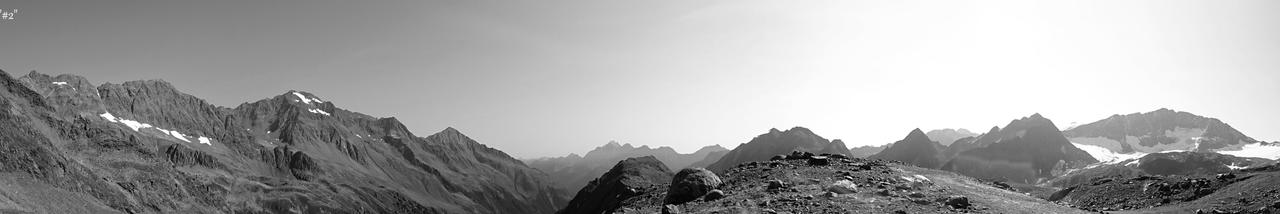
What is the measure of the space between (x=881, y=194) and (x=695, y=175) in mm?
10199

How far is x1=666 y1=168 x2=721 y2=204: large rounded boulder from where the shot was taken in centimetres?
3312

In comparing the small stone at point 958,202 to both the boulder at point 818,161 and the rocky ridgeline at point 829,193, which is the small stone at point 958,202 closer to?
the rocky ridgeline at point 829,193

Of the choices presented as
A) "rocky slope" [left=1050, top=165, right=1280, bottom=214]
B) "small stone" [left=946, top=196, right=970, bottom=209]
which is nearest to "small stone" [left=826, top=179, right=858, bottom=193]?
"small stone" [left=946, top=196, right=970, bottom=209]

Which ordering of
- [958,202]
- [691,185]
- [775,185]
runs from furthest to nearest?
[691,185] < [775,185] < [958,202]

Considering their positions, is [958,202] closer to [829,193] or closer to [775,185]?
[829,193]

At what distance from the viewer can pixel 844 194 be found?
30.8 metres

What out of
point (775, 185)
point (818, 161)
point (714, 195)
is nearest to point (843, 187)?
point (775, 185)

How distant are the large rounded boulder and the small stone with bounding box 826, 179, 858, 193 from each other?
6.69 meters

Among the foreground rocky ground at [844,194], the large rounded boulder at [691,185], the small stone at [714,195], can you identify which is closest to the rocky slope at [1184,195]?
the foreground rocky ground at [844,194]

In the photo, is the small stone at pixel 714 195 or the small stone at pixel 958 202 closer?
the small stone at pixel 958 202

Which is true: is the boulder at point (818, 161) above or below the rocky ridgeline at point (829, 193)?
above

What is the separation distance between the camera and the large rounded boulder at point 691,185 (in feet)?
109

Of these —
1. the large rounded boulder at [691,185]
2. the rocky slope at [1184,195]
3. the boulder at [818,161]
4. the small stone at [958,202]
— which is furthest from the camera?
the boulder at [818,161]

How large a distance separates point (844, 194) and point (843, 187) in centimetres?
115
